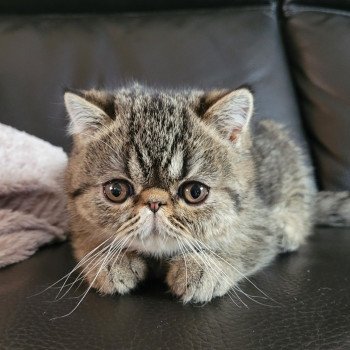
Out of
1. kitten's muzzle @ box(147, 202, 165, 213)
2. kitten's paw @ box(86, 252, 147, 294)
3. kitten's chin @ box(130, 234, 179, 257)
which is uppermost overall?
kitten's muzzle @ box(147, 202, 165, 213)

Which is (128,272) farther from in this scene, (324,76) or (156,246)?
(324,76)

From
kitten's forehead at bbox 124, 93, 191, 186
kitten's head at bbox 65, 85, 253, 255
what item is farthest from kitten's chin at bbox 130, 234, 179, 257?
kitten's forehead at bbox 124, 93, 191, 186

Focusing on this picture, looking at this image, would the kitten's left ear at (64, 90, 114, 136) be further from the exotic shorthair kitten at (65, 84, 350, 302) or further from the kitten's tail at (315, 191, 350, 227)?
the kitten's tail at (315, 191, 350, 227)

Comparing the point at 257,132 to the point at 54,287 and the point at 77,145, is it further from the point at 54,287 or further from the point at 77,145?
the point at 54,287

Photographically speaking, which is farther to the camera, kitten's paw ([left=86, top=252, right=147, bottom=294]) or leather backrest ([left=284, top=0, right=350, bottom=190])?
leather backrest ([left=284, top=0, right=350, bottom=190])

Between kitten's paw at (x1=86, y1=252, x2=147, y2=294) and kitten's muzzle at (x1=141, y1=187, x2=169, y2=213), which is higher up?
kitten's muzzle at (x1=141, y1=187, x2=169, y2=213)

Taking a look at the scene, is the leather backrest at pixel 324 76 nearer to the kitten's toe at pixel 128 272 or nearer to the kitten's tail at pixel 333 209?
the kitten's tail at pixel 333 209

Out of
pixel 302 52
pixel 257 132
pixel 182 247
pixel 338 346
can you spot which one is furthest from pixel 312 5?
pixel 338 346
